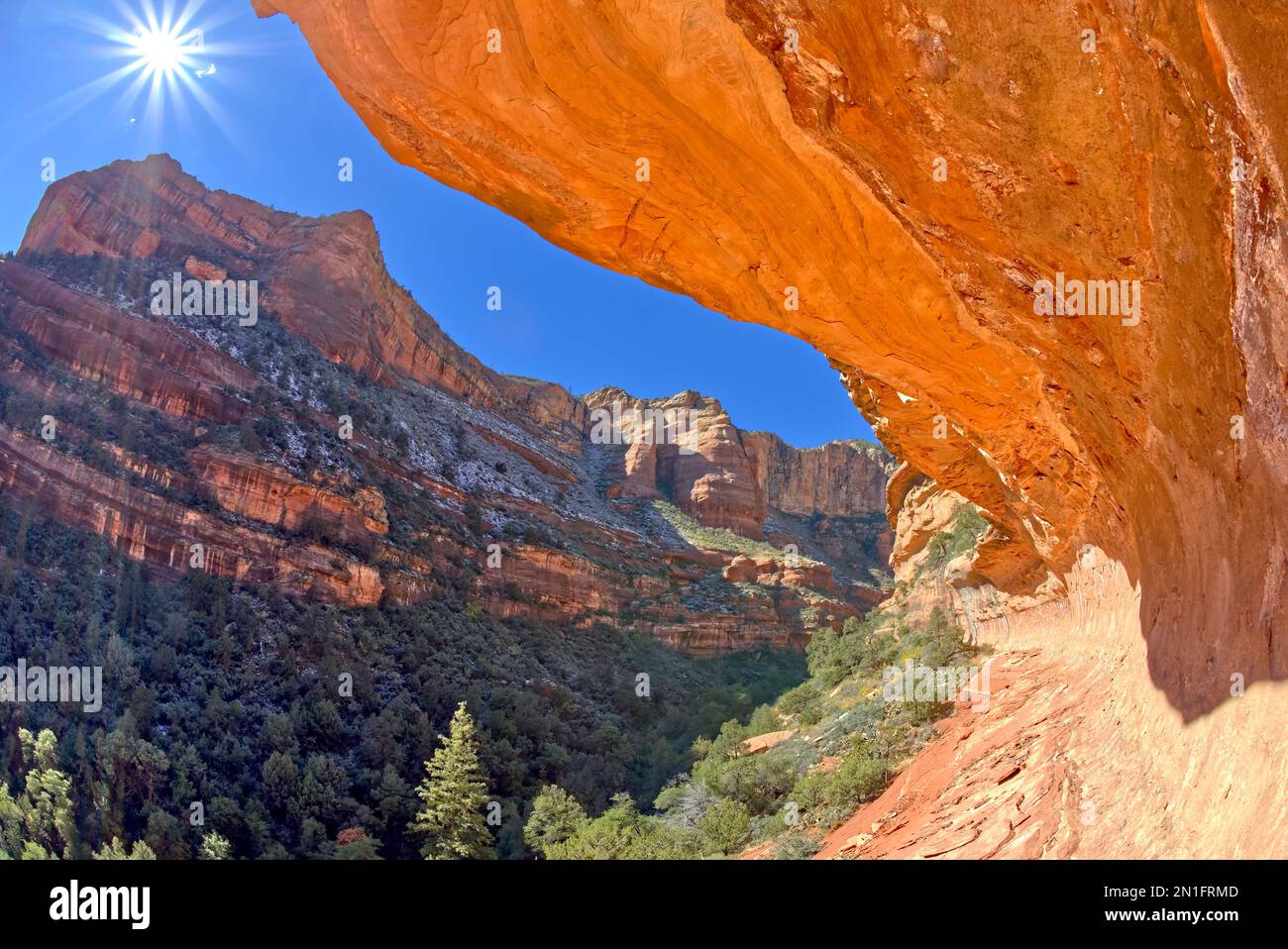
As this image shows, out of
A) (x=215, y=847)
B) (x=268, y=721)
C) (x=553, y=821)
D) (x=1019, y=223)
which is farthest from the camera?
(x=268, y=721)

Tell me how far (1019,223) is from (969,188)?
1.42 ft

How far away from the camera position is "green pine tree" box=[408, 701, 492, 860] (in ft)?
55.3

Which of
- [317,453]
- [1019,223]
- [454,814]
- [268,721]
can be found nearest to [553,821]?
[454,814]

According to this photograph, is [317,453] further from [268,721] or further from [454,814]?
[454,814]

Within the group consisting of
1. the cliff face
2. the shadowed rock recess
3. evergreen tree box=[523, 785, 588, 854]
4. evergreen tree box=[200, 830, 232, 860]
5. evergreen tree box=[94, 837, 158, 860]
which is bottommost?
evergreen tree box=[523, 785, 588, 854]

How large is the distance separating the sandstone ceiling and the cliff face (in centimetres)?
2788

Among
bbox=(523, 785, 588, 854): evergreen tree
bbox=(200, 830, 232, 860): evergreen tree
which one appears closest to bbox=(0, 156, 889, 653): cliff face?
bbox=(200, 830, 232, 860): evergreen tree

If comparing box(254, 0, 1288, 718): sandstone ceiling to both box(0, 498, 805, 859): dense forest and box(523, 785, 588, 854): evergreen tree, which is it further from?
box(0, 498, 805, 859): dense forest

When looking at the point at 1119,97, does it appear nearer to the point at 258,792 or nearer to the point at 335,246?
the point at 258,792

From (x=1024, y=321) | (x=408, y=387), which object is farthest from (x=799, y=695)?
(x=408, y=387)

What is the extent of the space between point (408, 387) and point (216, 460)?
26438 millimetres

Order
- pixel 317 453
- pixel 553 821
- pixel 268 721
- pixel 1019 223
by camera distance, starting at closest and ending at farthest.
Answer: pixel 1019 223 < pixel 553 821 < pixel 268 721 < pixel 317 453

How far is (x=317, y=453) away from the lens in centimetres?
3575
